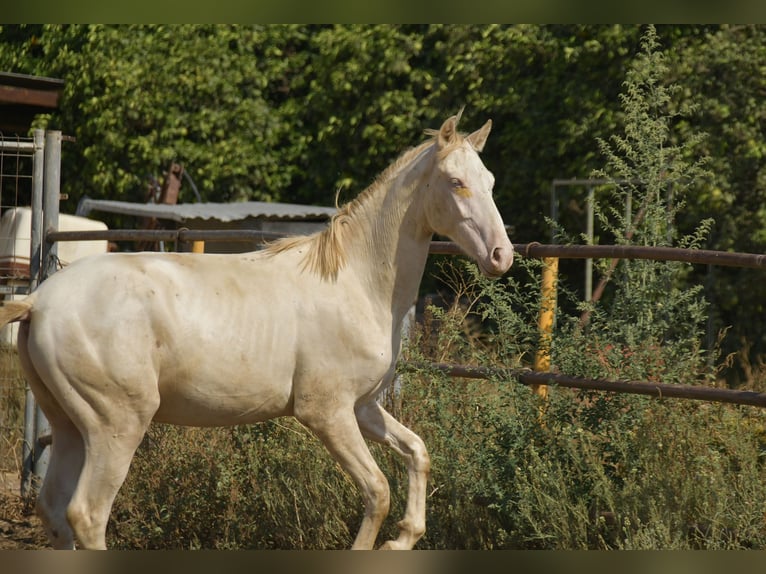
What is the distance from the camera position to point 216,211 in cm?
1102

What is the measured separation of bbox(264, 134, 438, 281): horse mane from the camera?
405 centimetres

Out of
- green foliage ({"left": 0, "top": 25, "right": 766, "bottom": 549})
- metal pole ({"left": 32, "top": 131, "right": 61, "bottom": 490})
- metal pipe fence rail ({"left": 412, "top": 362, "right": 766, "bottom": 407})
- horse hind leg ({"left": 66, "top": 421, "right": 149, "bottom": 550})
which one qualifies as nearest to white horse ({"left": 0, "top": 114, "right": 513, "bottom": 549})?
horse hind leg ({"left": 66, "top": 421, "right": 149, "bottom": 550})

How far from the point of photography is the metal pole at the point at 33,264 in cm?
612

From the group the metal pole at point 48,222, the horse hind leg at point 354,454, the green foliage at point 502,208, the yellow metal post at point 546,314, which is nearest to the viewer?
the horse hind leg at point 354,454

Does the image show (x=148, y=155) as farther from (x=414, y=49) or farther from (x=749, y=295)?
(x=749, y=295)

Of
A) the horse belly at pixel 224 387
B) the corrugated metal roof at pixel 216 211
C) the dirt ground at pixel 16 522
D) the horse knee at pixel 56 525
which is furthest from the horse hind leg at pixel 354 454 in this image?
the corrugated metal roof at pixel 216 211

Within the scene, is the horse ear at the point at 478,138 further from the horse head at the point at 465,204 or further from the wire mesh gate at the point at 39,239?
the wire mesh gate at the point at 39,239

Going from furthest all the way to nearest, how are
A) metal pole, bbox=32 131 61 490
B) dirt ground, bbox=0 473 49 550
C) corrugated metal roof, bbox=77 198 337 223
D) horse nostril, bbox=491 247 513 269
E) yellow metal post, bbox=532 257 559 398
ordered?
corrugated metal roof, bbox=77 198 337 223 < metal pole, bbox=32 131 61 490 < dirt ground, bbox=0 473 49 550 < yellow metal post, bbox=532 257 559 398 < horse nostril, bbox=491 247 513 269

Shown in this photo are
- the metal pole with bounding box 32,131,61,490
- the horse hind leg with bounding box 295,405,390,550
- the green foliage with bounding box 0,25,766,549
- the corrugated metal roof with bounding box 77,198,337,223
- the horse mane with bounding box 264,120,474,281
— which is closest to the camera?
the horse hind leg with bounding box 295,405,390,550

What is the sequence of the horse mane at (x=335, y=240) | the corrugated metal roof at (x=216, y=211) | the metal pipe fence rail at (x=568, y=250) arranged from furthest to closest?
the corrugated metal roof at (x=216, y=211) < the metal pipe fence rail at (x=568, y=250) < the horse mane at (x=335, y=240)

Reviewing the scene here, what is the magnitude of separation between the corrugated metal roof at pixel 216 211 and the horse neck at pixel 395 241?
21.2ft

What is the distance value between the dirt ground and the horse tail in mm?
2150

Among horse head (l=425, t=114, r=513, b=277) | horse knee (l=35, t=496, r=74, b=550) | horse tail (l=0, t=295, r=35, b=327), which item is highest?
horse head (l=425, t=114, r=513, b=277)

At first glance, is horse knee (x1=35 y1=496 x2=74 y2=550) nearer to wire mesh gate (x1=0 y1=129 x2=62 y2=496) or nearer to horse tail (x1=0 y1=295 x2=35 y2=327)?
horse tail (x1=0 y1=295 x2=35 y2=327)
